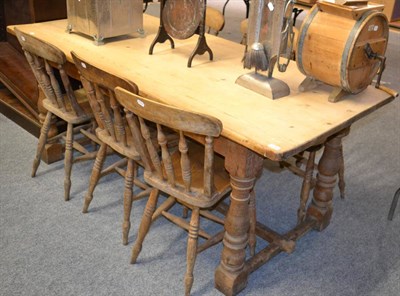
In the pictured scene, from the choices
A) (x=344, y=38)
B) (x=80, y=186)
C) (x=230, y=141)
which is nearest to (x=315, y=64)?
(x=344, y=38)

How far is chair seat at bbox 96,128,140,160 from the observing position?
224 centimetres

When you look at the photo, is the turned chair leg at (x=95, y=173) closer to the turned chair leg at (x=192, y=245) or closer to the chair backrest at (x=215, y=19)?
the turned chair leg at (x=192, y=245)

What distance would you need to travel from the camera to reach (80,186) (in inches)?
113

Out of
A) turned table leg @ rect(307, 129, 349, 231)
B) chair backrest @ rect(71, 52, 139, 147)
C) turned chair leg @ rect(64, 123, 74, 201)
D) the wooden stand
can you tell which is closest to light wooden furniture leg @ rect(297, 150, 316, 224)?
turned table leg @ rect(307, 129, 349, 231)

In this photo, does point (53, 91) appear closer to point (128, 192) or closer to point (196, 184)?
point (128, 192)

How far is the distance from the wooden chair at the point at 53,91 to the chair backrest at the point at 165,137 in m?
0.58

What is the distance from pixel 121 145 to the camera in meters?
2.27

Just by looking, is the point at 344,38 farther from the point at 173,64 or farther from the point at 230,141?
the point at 173,64

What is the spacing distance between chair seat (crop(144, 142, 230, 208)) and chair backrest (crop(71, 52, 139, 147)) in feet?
0.91

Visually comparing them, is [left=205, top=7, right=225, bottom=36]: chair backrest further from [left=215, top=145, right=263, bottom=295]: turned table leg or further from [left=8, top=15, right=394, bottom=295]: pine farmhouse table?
[left=215, top=145, right=263, bottom=295]: turned table leg

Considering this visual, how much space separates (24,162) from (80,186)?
466mm

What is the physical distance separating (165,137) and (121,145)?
1.37ft

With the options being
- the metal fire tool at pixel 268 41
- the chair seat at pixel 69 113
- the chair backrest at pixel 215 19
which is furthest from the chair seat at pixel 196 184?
the chair backrest at pixel 215 19

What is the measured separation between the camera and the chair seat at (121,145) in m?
2.24
